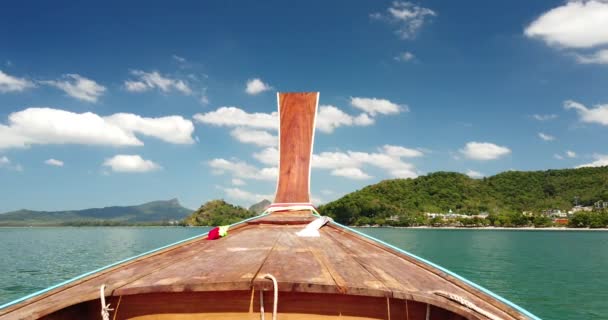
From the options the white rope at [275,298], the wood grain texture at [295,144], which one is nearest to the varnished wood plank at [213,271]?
the white rope at [275,298]

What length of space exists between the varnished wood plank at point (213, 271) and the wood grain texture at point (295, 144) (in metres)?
4.12

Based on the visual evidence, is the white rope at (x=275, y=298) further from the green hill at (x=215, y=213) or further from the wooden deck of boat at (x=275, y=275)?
the green hill at (x=215, y=213)

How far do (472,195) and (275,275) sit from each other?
15940 centimetres

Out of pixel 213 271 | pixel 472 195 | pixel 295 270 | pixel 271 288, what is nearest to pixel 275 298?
pixel 271 288

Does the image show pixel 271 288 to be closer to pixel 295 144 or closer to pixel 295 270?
pixel 295 270

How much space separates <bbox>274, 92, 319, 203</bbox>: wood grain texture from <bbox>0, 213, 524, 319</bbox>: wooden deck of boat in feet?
13.5

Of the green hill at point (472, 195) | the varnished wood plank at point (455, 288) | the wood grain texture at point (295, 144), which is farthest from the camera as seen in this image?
the green hill at point (472, 195)

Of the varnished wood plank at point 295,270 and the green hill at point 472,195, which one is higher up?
the green hill at point 472,195

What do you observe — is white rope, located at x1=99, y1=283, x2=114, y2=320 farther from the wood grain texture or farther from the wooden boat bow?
the wood grain texture

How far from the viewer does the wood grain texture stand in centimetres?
820

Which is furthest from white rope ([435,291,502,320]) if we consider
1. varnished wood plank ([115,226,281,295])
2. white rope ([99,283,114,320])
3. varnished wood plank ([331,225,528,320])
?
white rope ([99,283,114,320])

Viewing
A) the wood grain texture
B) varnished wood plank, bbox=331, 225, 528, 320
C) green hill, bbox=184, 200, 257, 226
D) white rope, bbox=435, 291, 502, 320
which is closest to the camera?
white rope, bbox=435, 291, 502, 320

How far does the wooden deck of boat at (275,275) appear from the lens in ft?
7.47

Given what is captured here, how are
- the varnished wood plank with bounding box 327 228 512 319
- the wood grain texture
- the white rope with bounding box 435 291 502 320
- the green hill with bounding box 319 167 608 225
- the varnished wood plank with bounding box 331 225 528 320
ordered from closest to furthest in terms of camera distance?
the white rope with bounding box 435 291 502 320 → the varnished wood plank with bounding box 327 228 512 319 → the varnished wood plank with bounding box 331 225 528 320 → the wood grain texture → the green hill with bounding box 319 167 608 225
